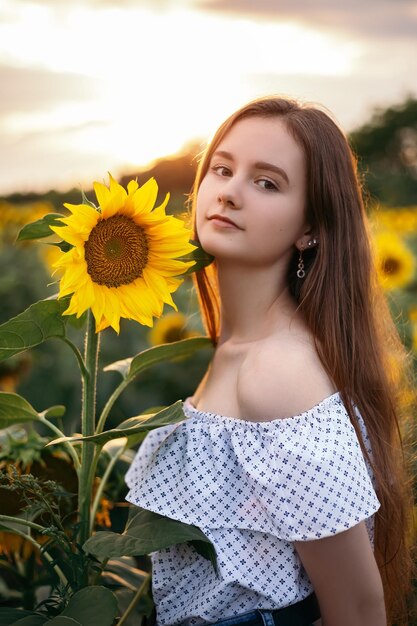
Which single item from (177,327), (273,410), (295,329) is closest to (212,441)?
(273,410)

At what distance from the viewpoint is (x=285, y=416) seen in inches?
54.2

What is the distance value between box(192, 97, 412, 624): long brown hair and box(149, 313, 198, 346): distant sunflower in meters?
0.95

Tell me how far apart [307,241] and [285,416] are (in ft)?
1.15

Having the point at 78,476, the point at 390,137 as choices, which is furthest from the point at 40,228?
the point at 390,137

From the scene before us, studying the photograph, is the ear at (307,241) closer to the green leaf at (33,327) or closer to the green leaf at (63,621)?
the green leaf at (33,327)

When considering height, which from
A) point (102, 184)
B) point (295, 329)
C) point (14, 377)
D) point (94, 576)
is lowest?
point (14, 377)

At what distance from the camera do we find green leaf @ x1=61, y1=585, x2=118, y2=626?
1228mm

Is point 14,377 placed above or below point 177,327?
below

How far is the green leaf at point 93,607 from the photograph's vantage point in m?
1.23

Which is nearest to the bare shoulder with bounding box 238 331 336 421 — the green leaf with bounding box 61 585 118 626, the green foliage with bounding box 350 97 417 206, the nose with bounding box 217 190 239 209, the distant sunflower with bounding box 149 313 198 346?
the nose with bounding box 217 190 239 209

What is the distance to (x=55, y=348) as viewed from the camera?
130 inches

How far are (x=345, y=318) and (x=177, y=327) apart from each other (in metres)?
1.13

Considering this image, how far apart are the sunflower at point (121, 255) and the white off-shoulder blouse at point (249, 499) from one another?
10.6 inches

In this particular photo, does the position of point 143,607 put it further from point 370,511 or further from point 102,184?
point 102,184
